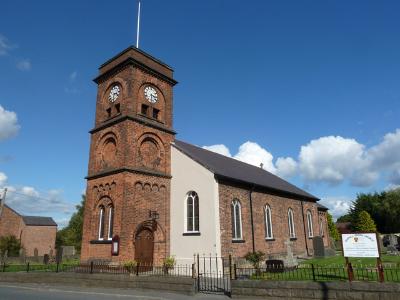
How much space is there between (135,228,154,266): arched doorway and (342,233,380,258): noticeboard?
40.1 ft

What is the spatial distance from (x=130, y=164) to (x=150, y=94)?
6.21 m

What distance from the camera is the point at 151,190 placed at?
71.5ft

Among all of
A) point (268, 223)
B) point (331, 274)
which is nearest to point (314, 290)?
point (331, 274)

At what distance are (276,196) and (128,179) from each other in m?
14.0

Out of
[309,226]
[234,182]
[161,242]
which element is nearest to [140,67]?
[234,182]

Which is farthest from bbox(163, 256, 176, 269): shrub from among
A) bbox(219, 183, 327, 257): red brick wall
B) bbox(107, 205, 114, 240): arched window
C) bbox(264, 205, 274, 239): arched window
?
bbox(264, 205, 274, 239): arched window

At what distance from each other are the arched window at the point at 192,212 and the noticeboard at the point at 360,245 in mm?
10114

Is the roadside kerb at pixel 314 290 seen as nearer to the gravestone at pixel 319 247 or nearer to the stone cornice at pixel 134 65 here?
the stone cornice at pixel 134 65

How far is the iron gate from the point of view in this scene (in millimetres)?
14812

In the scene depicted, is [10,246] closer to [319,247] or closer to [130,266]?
[130,266]

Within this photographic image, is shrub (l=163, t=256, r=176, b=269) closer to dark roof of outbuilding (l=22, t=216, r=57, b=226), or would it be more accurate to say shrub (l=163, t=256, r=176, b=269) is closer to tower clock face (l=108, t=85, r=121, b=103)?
tower clock face (l=108, t=85, r=121, b=103)

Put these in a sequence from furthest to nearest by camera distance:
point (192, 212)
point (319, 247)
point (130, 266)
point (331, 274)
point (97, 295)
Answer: point (319, 247), point (192, 212), point (130, 266), point (331, 274), point (97, 295)

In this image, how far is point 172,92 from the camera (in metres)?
26.2

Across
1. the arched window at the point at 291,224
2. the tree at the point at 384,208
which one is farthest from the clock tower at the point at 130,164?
the tree at the point at 384,208
